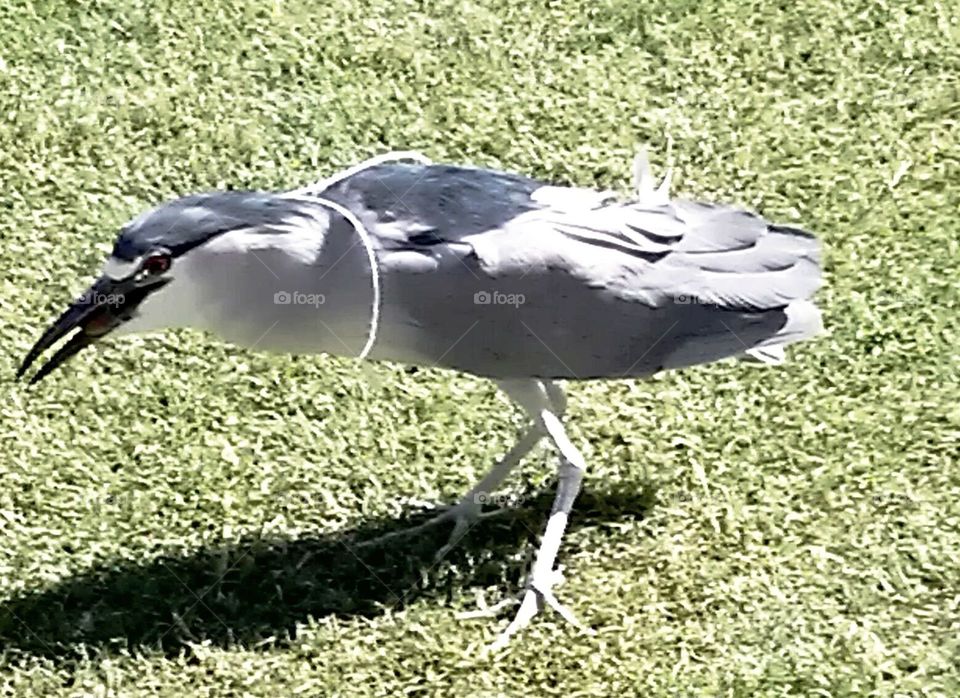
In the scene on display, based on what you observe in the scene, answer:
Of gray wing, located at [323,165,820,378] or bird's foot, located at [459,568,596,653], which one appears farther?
bird's foot, located at [459,568,596,653]

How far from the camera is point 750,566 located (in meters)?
2.28

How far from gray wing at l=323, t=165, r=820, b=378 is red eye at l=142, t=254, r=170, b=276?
261 millimetres

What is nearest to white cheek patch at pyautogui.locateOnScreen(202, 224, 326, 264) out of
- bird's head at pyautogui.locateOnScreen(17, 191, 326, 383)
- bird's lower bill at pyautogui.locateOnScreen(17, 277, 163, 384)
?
bird's head at pyautogui.locateOnScreen(17, 191, 326, 383)

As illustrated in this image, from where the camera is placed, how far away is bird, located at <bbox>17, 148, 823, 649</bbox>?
1968 millimetres

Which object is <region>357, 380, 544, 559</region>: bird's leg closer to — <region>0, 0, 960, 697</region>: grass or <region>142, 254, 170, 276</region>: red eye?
<region>0, 0, 960, 697</region>: grass

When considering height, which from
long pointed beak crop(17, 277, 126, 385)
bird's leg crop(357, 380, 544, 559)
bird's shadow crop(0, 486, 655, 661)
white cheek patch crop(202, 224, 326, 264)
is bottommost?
bird's shadow crop(0, 486, 655, 661)

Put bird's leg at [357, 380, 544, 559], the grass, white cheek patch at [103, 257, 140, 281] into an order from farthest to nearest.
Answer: bird's leg at [357, 380, 544, 559], the grass, white cheek patch at [103, 257, 140, 281]

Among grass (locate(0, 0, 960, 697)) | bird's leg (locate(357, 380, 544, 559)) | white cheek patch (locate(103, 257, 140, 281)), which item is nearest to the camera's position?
white cheek patch (locate(103, 257, 140, 281))

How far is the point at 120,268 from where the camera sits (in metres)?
1.94

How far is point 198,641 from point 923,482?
1.16m

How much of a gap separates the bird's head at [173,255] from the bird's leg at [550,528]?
47 centimetres

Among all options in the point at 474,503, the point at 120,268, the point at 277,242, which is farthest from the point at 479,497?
the point at 120,268

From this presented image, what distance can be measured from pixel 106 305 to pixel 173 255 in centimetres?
12

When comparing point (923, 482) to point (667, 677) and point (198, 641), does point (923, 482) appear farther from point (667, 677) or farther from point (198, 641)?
point (198, 641)
